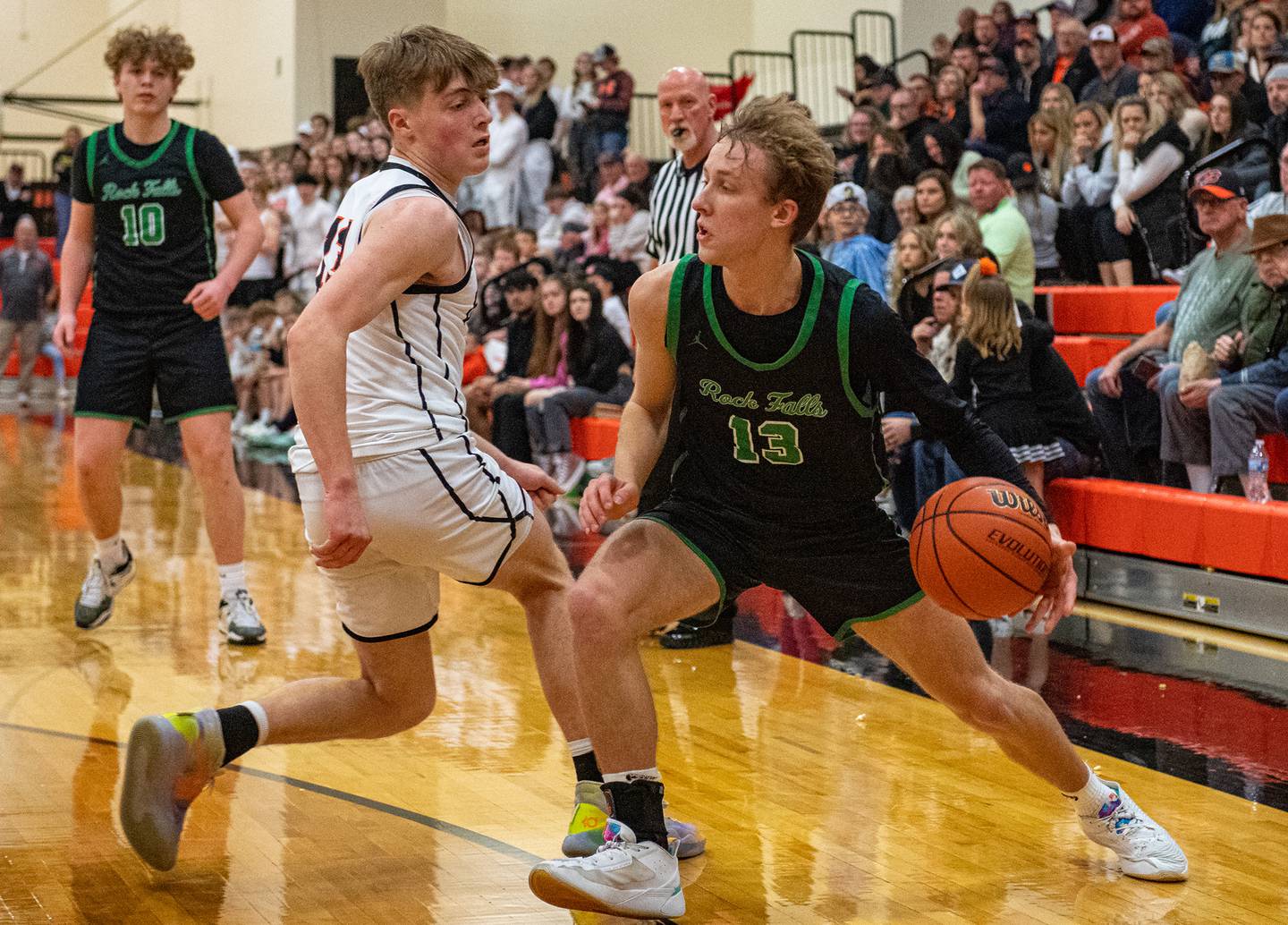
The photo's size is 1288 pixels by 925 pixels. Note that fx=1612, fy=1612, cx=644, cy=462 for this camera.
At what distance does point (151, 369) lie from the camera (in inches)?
232

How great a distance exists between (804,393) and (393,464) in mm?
879

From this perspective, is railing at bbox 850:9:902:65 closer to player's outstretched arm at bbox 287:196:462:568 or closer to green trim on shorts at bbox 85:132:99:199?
green trim on shorts at bbox 85:132:99:199

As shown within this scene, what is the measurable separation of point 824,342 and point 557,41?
18.5m

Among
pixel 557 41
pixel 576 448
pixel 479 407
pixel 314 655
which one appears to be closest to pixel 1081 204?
pixel 576 448

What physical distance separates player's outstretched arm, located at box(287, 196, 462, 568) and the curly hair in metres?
2.95

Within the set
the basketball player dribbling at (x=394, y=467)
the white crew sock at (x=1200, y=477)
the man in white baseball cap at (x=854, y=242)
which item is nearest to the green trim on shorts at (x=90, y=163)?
the basketball player dribbling at (x=394, y=467)

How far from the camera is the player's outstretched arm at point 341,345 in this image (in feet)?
10.1

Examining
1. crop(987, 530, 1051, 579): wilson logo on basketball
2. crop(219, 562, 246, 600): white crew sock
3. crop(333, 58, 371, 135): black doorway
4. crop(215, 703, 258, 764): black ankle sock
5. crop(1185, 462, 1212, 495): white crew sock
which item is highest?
crop(333, 58, 371, 135): black doorway

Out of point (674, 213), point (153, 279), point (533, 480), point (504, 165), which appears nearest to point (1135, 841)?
point (533, 480)

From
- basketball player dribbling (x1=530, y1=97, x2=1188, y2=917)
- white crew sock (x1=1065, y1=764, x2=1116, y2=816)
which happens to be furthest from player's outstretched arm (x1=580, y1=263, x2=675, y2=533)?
white crew sock (x1=1065, y1=764, x2=1116, y2=816)

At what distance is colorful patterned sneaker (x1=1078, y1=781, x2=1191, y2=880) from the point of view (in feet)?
11.7

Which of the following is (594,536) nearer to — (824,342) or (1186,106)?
(1186,106)

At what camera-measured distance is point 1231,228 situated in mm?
7621

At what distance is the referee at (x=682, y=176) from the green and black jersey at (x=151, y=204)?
1578 millimetres
